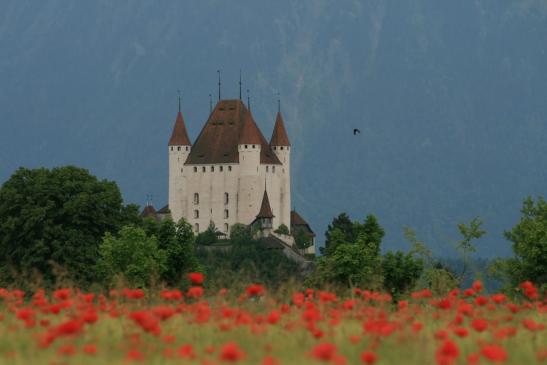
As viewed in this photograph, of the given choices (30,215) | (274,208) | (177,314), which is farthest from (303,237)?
(177,314)

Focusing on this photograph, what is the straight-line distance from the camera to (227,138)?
176m

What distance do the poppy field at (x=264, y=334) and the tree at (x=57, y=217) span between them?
189 feet

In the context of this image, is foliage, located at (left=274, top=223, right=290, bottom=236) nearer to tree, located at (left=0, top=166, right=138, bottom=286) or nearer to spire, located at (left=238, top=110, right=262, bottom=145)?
spire, located at (left=238, top=110, right=262, bottom=145)

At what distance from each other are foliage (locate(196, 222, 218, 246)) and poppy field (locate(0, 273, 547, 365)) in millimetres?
138066

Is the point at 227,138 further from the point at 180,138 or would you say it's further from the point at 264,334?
the point at 264,334

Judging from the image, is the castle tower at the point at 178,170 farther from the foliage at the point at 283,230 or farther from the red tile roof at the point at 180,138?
the foliage at the point at 283,230

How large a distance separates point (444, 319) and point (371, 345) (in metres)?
3.72

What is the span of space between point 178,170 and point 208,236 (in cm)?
1643

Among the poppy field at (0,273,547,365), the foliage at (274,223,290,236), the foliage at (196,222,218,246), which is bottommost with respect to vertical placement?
the poppy field at (0,273,547,365)

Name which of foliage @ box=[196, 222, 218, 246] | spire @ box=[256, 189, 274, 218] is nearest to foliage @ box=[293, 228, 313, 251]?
spire @ box=[256, 189, 274, 218]

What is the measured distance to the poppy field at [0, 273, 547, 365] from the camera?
1667 centimetres

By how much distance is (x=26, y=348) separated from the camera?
18312 millimetres

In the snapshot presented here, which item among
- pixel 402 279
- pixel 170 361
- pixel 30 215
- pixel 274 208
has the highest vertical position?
pixel 274 208

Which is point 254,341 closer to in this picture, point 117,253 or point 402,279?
point 402,279
